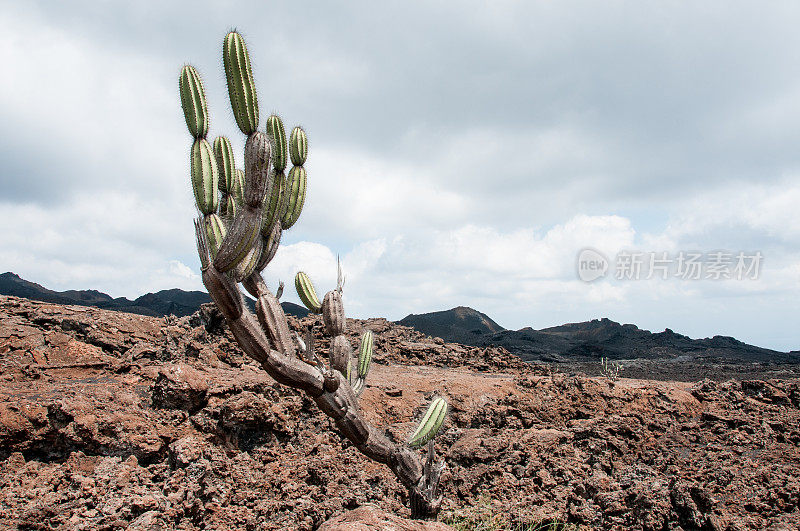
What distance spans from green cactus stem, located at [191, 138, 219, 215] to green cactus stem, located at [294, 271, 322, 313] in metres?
1.34

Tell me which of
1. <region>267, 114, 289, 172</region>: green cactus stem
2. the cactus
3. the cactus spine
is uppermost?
<region>267, 114, 289, 172</region>: green cactus stem

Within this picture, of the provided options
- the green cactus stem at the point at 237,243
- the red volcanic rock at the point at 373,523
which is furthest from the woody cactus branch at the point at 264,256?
the red volcanic rock at the point at 373,523

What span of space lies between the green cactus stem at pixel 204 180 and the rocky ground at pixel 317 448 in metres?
2.48

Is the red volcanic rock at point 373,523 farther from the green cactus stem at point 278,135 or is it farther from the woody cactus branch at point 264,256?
the green cactus stem at point 278,135

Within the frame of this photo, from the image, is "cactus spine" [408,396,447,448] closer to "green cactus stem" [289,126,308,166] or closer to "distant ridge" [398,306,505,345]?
"green cactus stem" [289,126,308,166]

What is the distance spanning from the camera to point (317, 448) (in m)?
5.59

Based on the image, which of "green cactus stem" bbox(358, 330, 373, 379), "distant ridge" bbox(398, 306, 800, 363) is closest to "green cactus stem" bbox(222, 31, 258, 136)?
"green cactus stem" bbox(358, 330, 373, 379)

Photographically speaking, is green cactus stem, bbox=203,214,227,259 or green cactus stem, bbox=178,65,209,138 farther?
green cactus stem, bbox=178,65,209,138

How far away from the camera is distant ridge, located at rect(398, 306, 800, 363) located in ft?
70.6

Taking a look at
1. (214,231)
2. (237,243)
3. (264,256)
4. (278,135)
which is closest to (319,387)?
(264,256)

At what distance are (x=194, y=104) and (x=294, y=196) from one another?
1110 millimetres

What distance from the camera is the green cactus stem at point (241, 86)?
3.35 m

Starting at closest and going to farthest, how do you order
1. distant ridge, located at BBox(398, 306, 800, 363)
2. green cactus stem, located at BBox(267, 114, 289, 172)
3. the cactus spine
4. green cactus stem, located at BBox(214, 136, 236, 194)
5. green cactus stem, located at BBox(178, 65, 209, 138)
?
green cactus stem, located at BBox(178, 65, 209, 138) < green cactus stem, located at BBox(214, 136, 236, 194) < green cactus stem, located at BBox(267, 114, 289, 172) < the cactus spine < distant ridge, located at BBox(398, 306, 800, 363)

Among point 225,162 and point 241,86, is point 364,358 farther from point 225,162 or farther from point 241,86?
point 241,86
